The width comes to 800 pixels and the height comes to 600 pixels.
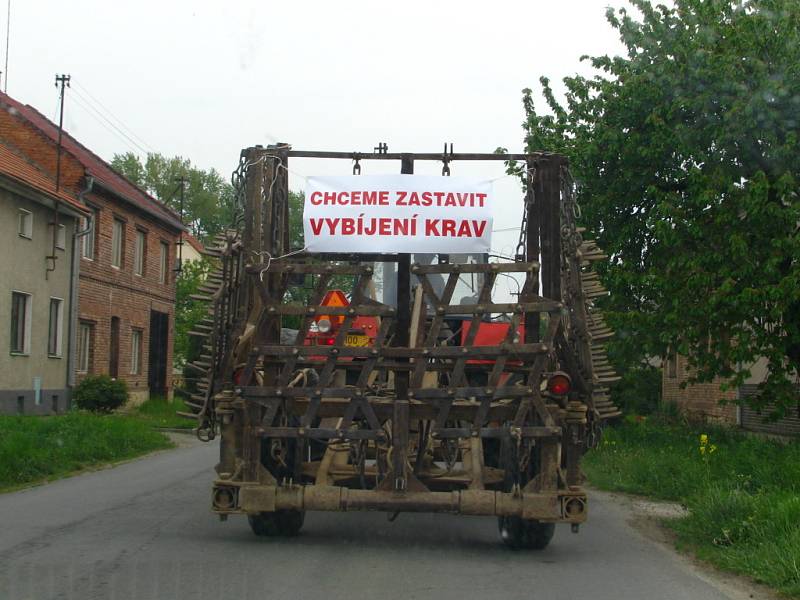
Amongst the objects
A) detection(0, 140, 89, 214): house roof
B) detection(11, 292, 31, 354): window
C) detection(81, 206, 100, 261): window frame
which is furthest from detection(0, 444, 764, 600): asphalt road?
detection(81, 206, 100, 261): window frame

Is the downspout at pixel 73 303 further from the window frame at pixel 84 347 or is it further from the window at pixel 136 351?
the window at pixel 136 351

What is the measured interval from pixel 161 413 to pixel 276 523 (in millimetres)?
23926

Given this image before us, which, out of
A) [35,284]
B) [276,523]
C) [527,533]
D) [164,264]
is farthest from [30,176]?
[527,533]

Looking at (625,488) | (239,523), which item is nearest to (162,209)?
(625,488)

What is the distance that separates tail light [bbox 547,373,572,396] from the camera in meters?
8.13

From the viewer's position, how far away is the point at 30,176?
26016mm

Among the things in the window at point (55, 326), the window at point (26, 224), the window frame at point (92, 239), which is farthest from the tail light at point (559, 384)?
the window frame at point (92, 239)

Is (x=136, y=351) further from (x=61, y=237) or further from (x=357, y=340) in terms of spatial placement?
(x=357, y=340)

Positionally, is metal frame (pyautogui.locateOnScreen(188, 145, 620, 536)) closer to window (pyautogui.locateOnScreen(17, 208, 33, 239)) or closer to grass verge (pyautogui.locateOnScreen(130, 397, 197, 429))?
window (pyautogui.locateOnScreen(17, 208, 33, 239))

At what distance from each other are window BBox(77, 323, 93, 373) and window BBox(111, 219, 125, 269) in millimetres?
2486

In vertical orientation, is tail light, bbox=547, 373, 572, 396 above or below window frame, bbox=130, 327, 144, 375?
below

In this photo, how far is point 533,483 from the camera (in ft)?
25.9

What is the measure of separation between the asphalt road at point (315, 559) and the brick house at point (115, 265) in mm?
19296

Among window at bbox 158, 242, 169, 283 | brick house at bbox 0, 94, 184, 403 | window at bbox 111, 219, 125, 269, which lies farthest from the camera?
window at bbox 158, 242, 169, 283
